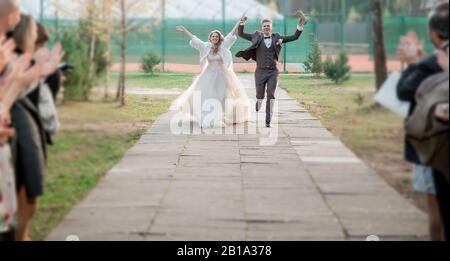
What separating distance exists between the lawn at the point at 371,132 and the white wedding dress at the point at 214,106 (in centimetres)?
76

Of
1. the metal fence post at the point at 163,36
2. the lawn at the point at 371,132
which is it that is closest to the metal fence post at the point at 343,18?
the lawn at the point at 371,132

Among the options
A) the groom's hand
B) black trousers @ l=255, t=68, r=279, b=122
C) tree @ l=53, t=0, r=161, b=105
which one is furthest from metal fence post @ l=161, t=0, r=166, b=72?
black trousers @ l=255, t=68, r=279, b=122

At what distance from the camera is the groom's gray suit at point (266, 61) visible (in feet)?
13.6

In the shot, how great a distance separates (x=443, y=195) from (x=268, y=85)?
1267mm

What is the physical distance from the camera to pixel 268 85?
4262 mm

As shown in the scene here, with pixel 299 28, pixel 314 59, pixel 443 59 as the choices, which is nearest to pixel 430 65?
pixel 443 59

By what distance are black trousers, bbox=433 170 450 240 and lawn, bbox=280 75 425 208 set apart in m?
0.09

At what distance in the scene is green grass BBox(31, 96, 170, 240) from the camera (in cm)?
339

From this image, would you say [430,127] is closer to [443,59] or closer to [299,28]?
[443,59]

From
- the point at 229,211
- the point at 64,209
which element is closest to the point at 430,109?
the point at 229,211

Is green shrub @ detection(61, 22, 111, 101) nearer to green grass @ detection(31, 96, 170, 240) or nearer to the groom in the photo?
green grass @ detection(31, 96, 170, 240)

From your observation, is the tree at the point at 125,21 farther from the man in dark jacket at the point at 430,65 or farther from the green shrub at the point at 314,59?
the man in dark jacket at the point at 430,65

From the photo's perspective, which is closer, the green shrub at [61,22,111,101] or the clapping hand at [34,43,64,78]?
the clapping hand at [34,43,64,78]
